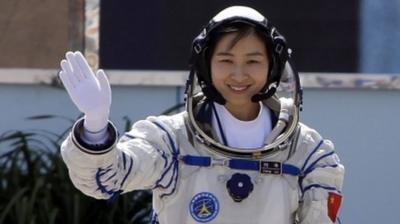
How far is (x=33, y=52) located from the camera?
6.68 metres

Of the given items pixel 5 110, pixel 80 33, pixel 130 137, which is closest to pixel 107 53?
pixel 80 33

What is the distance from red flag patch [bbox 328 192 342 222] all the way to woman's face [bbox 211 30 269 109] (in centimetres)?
39

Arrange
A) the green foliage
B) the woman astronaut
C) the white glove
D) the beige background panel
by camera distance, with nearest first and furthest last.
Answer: the white glove → the woman astronaut → the green foliage → the beige background panel

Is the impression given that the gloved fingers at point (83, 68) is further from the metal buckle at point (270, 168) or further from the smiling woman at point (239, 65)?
the metal buckle at point (270, 168)

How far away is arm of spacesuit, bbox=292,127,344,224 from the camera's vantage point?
3877mm

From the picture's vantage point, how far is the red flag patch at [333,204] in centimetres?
390

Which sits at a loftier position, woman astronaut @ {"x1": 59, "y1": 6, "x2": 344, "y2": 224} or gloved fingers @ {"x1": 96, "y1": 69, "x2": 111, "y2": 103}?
gloved fingers @ {"x1": 96, "y1": 69, "x2": 111, "y2": 103}

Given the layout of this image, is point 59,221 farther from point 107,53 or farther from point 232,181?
point 232,181

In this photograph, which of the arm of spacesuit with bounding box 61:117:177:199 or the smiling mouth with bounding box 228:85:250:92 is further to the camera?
the smiling mouth with bounding box 228:85:250:92

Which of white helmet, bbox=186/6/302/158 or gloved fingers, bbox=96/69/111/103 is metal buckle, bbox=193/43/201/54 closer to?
white helmet, bbox=186/6/302/158

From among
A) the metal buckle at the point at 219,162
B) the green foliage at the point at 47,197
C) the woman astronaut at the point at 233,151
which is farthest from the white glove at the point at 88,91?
the green foliage at the point at 47,197

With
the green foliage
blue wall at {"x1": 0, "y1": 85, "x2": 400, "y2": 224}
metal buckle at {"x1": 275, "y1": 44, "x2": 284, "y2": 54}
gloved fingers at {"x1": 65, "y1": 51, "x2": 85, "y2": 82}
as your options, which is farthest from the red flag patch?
blue wall at {"x1": 0, "y1": 85, "x2": 400, "y2": 224}

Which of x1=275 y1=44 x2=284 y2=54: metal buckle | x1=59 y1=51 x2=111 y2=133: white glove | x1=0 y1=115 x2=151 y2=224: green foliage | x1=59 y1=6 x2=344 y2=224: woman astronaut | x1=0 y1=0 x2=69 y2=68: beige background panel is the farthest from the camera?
x1=0 y1=0 x2=69 y2=68: beige background panel

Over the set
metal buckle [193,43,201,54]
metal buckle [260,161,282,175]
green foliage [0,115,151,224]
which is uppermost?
metal buckle [193,43,201,54]
